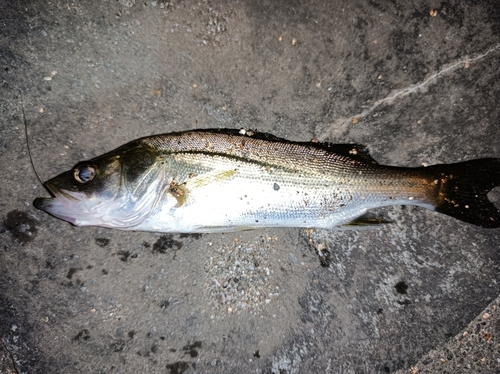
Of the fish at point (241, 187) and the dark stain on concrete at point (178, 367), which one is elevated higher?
the fish at point (241, 187)

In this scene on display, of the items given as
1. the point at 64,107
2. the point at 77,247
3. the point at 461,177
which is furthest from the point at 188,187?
the point at 461,177

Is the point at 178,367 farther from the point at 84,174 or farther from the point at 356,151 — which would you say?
the point at 356,151

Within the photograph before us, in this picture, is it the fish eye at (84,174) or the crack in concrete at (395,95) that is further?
the crack in concrete at (395,95)

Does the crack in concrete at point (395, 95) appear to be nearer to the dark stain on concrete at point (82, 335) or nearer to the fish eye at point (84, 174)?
the fish eye at point (84, 174)

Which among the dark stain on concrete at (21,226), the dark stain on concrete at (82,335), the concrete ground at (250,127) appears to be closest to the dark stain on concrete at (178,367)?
the concrete ground at (250,127)

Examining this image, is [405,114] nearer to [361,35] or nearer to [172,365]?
[361,35]

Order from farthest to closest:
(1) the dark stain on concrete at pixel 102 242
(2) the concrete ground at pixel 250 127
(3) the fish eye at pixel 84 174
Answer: (1) the dark stain on concrete at pixel 102 242 < (2) the concrete ground at pixel 250 127 < (3) the fish eye at pixel 84 174

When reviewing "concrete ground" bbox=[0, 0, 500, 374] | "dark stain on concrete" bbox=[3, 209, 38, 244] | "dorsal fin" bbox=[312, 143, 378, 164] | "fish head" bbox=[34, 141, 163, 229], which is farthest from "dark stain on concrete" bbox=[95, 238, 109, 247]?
"dorsal fin" bbox=[312, 143, 378, 164]
